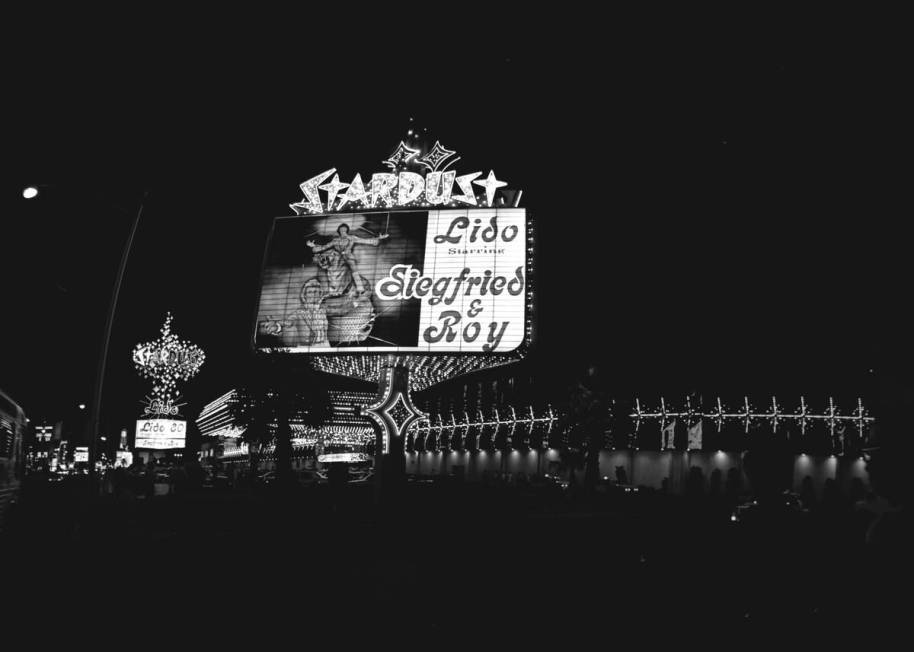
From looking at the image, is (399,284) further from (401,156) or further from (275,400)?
(275,400)

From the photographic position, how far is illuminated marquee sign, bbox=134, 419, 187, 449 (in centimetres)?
5738

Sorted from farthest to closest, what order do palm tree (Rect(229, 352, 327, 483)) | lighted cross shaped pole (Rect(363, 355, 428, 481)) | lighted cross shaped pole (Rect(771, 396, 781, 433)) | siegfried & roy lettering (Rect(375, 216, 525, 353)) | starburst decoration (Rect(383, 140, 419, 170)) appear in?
palm tree (Rect(229, 352, 327, 483)), lighted cross shaped pole (Rect(771, 396, 781, 433)), starburst decoration (Rect(383, 140, 419, 170)), lighted cross shaped pole (Rect(363, 355, 428, 481)), siegfried & roy lettering (Rect(375, 216, 525, 353))

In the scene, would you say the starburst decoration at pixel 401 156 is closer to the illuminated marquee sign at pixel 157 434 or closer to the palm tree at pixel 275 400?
the palm tree at pixel 275 400

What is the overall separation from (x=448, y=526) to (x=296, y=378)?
2272 cm

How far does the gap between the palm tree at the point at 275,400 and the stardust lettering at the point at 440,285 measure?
10.9m

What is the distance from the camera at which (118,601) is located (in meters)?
10.4

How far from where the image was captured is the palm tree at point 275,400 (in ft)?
140

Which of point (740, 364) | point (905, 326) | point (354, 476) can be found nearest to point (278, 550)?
point (905, 326)

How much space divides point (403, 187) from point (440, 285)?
5.11m

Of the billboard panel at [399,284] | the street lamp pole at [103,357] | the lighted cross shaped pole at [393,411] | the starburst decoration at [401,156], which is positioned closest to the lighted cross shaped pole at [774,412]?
the billboard panel at [399,284]

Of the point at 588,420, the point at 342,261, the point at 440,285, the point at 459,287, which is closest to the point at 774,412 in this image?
the point at 588,420

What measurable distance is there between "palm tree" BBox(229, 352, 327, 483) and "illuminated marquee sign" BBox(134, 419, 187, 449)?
14412 millimetres

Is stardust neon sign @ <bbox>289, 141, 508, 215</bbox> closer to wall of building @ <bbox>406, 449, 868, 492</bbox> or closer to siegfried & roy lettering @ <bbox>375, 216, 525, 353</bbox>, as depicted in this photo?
siegfried & roy lettering @ <bbox>375, 216, 525, 353</bbox>

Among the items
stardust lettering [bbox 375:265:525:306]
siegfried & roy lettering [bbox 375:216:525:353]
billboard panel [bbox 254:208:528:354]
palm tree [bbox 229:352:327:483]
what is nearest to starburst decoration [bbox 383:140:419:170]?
billboard panel [bbox 254:208:528:354]
